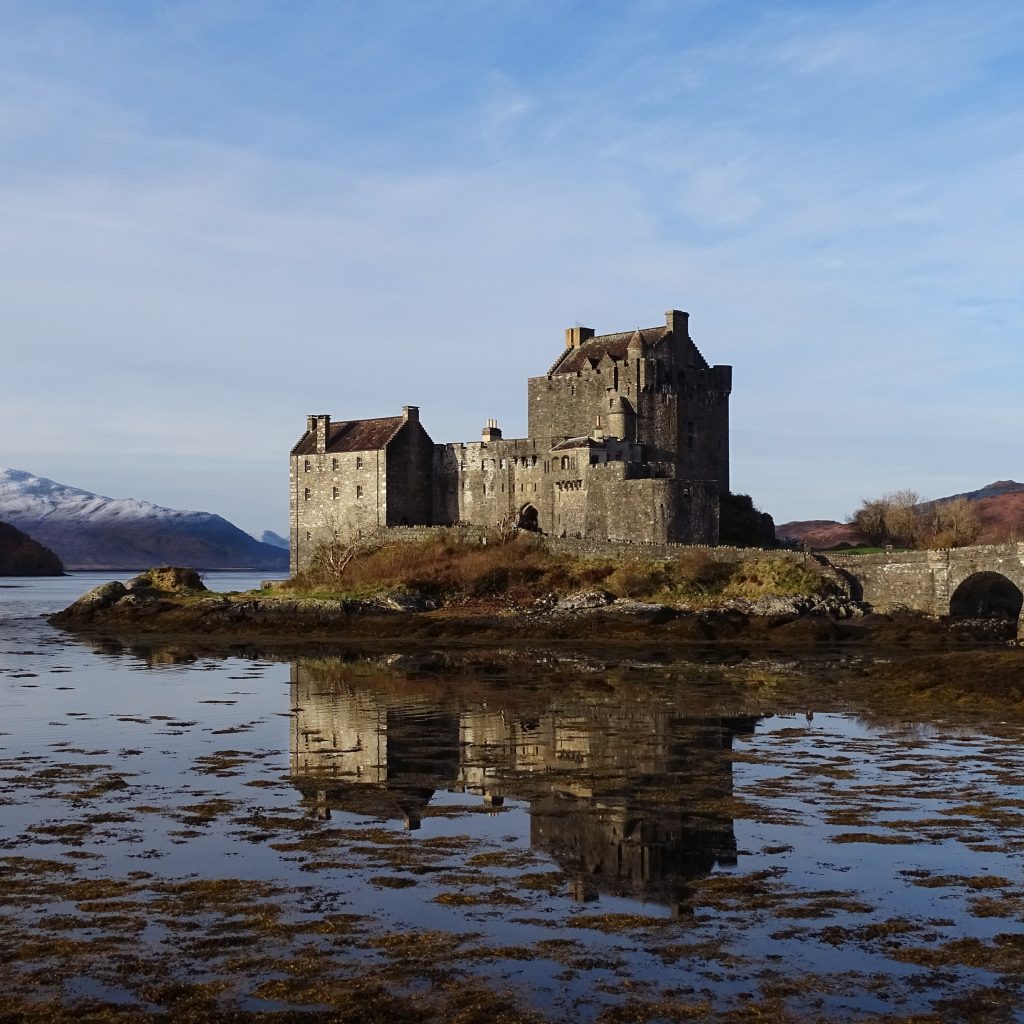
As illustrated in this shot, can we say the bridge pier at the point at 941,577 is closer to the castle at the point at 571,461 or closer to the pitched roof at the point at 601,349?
the castle at the point at 571,461

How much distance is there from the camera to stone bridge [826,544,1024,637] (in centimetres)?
4819

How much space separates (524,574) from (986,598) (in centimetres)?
1985

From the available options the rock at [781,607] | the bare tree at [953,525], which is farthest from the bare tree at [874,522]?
the rock at [781,607]

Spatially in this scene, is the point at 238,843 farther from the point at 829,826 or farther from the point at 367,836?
the point at 829,826

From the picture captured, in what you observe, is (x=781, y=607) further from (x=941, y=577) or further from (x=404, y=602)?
(x=404, y=602)

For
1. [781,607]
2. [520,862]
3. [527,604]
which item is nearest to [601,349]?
[527,604]

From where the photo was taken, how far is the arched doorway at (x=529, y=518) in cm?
6476

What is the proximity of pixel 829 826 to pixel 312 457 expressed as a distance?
56.5 meters

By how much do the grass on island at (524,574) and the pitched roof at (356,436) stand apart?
18.9ft

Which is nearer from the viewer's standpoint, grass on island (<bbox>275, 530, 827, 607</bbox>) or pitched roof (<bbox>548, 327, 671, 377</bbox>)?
grass on island (<bbox>275, 530, 827, 607</bbox>)

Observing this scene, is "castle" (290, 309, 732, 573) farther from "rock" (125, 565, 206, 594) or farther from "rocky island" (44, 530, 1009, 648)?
"rock" (125, 565, 206, 594)

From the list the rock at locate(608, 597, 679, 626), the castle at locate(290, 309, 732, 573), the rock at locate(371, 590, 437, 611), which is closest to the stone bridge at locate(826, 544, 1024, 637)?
the rock at locate(608, 597, 679, 626)

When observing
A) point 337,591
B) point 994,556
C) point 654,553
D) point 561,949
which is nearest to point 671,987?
point 561,949

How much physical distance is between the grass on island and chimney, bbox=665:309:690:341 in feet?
43.8
